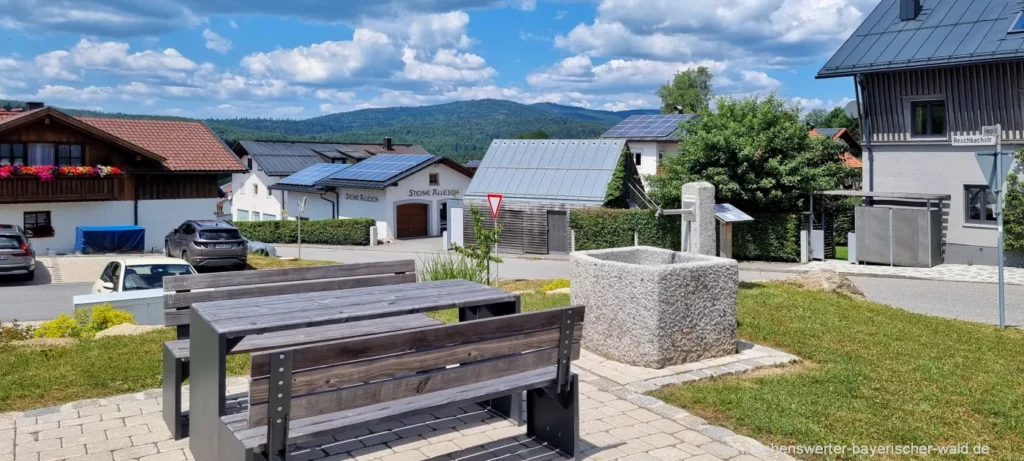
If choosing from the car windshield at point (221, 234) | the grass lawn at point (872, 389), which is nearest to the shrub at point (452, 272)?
the grass lawn at point (872, 389)

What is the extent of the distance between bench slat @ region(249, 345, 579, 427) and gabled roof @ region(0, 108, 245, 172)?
3064cm

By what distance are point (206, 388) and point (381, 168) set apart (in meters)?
39.2

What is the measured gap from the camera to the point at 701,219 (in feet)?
34.0

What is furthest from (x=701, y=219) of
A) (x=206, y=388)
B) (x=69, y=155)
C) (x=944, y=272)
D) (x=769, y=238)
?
(x=69, y=155)

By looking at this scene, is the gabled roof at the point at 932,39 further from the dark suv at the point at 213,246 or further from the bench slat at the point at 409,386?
the bench slat at the point at 409,386

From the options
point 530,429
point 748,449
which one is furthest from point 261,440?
point 748,449

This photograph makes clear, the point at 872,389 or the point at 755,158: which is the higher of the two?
the point at 755,158

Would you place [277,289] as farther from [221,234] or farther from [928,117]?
[928,117]

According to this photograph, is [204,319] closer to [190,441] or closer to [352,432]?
[190,441]

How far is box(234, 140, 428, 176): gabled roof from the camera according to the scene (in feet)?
187

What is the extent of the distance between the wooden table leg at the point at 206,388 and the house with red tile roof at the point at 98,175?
91.3 ft

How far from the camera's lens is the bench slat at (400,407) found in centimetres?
406

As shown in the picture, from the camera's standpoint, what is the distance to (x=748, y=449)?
5.17m

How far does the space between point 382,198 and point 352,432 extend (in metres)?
35.8
